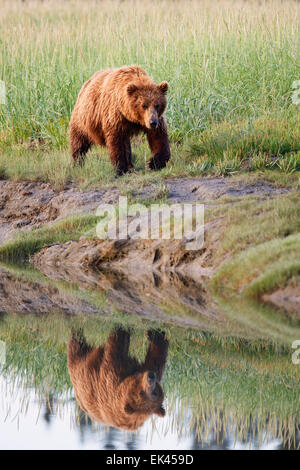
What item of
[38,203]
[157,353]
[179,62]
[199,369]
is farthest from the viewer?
[179,62]

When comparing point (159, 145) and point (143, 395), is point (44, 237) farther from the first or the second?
point (143, 395)

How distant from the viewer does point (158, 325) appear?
7082 mm

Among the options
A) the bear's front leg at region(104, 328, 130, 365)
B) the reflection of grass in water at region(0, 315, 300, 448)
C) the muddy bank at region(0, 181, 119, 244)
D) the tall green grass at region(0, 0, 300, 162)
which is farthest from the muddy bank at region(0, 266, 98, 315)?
the tall green grass at region(0, 0, 300, 162)

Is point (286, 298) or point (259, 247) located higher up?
point (259, 247)

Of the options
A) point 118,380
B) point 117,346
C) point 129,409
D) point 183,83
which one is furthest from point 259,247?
point 183,83

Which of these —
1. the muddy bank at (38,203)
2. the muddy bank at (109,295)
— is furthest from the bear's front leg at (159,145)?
the muddy bank at (109,295)

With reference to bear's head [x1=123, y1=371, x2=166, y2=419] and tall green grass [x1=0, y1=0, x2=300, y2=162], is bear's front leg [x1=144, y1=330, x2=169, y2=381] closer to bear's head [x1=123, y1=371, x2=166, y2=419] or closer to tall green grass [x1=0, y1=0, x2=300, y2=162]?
bear's head [x1=123, y1=371, x2=166, y2=419]

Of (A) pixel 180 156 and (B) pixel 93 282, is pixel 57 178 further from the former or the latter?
(B) pixel 93 282

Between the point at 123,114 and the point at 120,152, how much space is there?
57cm

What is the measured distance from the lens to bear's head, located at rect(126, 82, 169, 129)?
34.2 ft

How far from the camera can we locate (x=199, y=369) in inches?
231

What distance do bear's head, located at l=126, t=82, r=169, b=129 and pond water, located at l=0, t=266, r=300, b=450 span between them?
247 centimetres

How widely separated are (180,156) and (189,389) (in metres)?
6.58

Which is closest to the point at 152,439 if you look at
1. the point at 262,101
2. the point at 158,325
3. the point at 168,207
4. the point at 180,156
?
the point at 158,325
